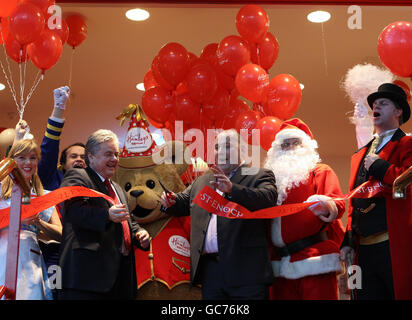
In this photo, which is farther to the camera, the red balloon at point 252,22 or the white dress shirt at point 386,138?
the red balloon at point 252,22

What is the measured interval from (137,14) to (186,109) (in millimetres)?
1412

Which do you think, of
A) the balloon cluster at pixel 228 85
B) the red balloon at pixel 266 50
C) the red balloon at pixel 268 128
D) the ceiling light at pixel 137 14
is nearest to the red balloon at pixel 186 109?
the balloon cluster at pixel 228 85

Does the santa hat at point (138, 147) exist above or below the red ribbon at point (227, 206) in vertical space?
above

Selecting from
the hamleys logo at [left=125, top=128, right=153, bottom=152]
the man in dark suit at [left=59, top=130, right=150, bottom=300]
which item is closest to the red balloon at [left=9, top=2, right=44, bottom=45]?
the hamleys logo at [left=125, top=128, right=153, bottom=152]

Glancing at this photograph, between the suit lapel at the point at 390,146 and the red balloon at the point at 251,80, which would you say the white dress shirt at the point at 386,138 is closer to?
the suit lapel at the point at 390,146

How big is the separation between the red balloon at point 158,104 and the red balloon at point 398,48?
220 cm

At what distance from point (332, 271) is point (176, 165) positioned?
1.62m

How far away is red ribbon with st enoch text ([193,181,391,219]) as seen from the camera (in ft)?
11.5

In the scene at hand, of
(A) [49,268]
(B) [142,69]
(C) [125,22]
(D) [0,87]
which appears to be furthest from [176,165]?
(D) [0,87]

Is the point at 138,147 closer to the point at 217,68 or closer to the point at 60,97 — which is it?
the point at 60,97

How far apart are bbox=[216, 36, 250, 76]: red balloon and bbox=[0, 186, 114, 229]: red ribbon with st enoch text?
7.77ft

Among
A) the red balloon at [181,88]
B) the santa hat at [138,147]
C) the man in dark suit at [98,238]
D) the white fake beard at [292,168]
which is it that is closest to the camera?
the man in dark suit at [98,238]

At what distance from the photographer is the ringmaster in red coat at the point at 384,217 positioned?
11.1ft

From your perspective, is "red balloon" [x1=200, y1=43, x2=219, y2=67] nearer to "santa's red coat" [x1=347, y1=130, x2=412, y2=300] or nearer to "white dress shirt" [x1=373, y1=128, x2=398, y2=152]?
"white dress shirt" [x1=373, y1=128, x2=398, y2=152]
